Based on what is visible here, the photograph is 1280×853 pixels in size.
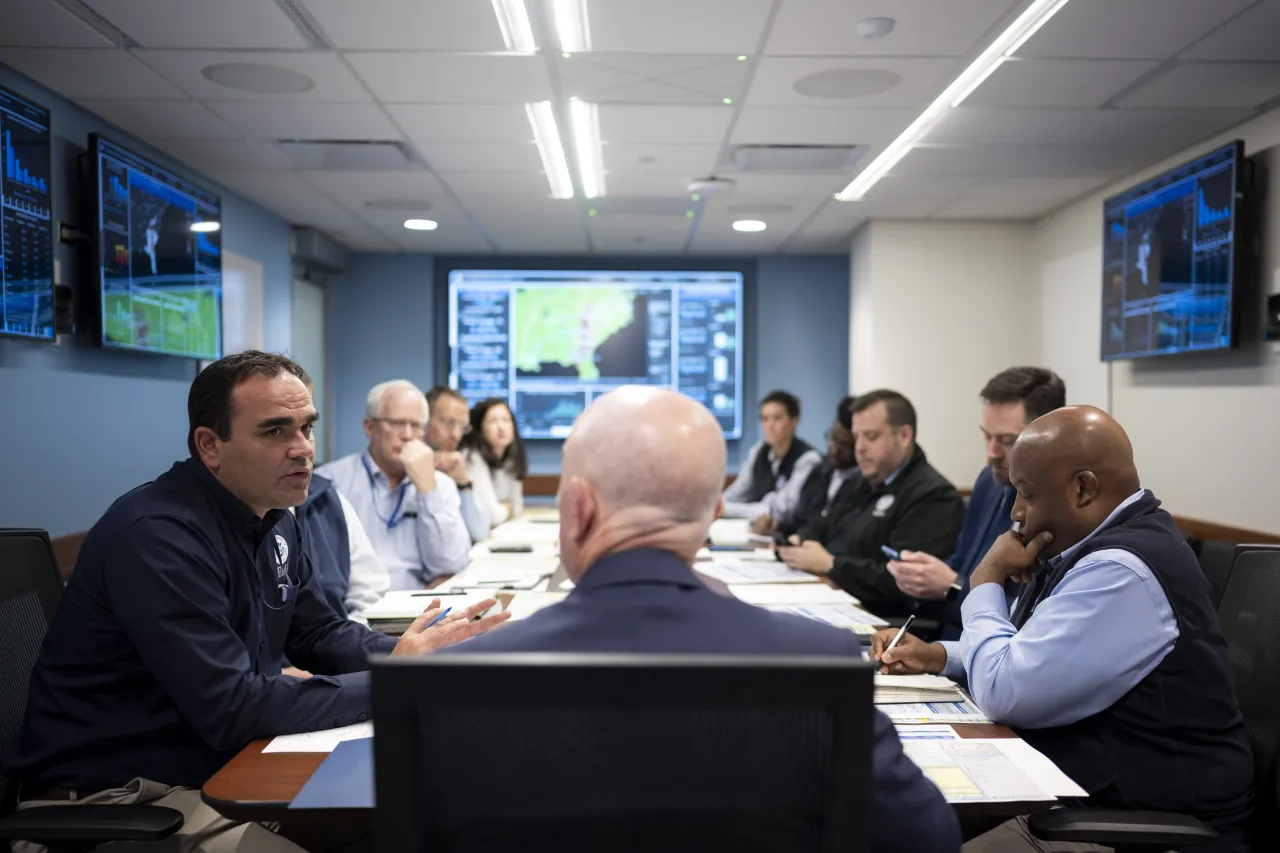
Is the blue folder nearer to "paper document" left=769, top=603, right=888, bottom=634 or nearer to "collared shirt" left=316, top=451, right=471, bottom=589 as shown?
"paper document" left=769, top=603, right=888, bottom=634

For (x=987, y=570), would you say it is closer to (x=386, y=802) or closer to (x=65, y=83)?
(x=386, y=802)

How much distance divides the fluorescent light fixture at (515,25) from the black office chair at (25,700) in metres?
2.10

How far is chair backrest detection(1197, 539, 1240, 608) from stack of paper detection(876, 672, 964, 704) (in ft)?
2.29

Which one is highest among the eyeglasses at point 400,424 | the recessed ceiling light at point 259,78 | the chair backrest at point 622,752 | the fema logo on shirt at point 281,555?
Answer: the recessed ceiling light at point 259,78

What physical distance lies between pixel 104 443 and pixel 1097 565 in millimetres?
4322

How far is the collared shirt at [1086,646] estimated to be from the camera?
1.59 m

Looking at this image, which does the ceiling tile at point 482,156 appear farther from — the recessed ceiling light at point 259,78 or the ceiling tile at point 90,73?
the ceiling tile at point 90,73

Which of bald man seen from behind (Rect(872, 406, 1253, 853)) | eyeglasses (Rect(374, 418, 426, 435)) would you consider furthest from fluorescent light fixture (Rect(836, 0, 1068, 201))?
eyeglasses (Rect(374, 418, 426, 435))

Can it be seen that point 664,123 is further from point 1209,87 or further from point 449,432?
point 1209,87

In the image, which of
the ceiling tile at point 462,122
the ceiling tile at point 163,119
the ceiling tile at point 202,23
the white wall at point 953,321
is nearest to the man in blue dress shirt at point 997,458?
the ceiling tile at point 462,122

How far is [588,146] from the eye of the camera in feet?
15.8

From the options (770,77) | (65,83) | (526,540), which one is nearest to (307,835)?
(526,540)

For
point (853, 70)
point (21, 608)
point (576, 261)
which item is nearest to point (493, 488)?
point (576, 261)

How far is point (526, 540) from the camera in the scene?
4.33 metres
